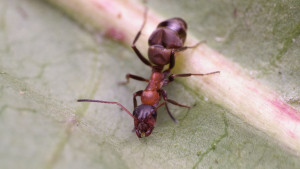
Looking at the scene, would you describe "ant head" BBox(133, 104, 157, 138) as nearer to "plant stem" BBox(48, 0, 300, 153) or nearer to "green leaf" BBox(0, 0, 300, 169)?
"green leaf" BBox(0, 0, 300, 169)

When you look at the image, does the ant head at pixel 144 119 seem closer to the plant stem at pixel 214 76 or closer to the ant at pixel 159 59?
the ant at pixel 159 59

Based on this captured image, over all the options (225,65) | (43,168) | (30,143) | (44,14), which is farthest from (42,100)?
(225,65)

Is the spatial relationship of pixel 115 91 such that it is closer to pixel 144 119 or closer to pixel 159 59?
pixel 144 119

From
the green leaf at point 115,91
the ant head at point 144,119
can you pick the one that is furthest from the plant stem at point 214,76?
the ant head at point 144,119

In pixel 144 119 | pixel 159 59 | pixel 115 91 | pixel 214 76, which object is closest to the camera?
pixel 144 119

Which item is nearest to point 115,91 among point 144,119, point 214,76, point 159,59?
point 144,119

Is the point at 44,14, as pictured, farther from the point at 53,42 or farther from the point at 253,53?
the point at 253,53
